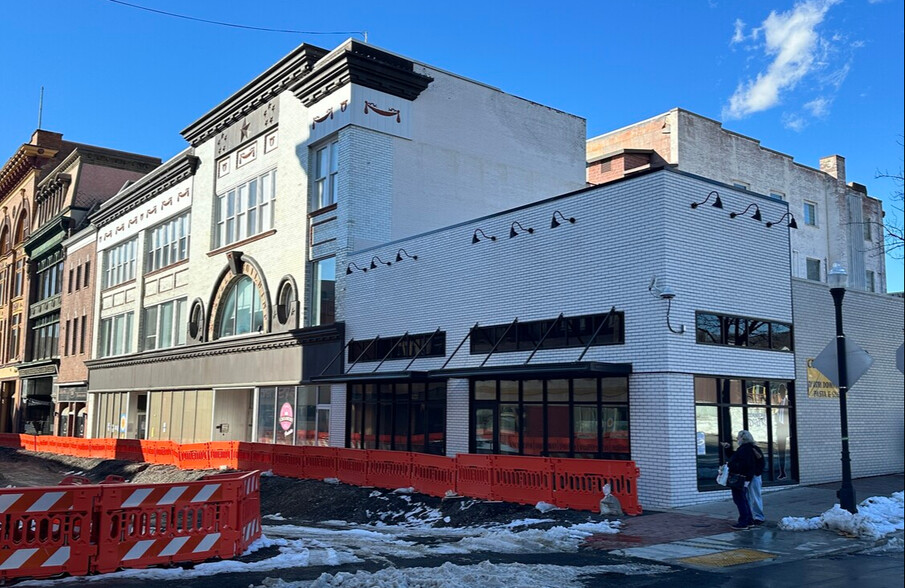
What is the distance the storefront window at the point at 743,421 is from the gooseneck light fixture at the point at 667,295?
1184 millimetres

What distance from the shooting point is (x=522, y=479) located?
15930 mm

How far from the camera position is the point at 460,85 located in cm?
2906

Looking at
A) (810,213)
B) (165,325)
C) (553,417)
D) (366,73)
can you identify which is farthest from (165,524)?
(810,213)

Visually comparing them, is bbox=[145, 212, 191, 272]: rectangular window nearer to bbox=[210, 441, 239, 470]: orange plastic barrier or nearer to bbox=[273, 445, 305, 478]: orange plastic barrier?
bbox=[210, 441, 239, 470]: orange plastic barrier

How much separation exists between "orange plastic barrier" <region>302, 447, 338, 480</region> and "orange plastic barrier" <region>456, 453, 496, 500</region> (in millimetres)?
5233

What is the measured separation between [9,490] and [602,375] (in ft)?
36.5

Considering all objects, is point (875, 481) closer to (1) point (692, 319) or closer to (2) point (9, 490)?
(1) point (692, 319)

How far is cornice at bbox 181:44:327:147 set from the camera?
28719 millimetres

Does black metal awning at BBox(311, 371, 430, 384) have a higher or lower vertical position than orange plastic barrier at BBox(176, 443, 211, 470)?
higher

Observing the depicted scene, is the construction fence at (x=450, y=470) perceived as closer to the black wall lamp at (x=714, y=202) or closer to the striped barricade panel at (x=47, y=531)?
the black wall lamp at (x=714, y=202)

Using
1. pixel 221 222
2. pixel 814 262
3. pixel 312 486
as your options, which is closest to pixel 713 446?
pixel 312 486

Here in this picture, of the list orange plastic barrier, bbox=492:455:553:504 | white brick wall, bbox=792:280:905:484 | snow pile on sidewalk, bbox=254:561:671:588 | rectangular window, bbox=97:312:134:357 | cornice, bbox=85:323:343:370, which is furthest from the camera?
rectangular window, bbox=97:312:134:357

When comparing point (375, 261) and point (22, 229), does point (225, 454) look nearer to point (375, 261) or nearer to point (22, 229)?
point (375, 261)

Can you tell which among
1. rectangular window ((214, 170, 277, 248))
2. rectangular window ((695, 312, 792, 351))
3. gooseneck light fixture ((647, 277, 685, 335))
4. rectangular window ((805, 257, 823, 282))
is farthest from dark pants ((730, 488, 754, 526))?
rectangular window ((805, 257, 823, 282))
